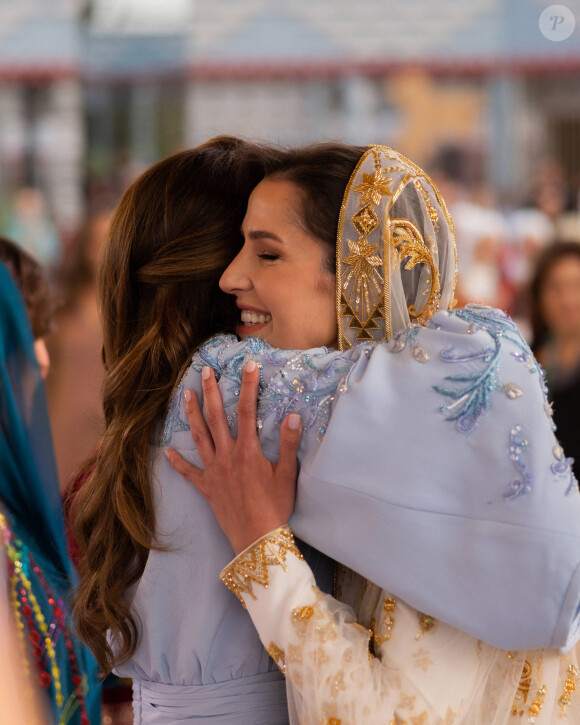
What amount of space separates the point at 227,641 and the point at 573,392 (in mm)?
2071

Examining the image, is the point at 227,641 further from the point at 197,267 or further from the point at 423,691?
the point at 197,267

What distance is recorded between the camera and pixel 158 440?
1445 mm

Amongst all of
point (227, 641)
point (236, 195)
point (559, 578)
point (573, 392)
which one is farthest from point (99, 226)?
point (559, 578)

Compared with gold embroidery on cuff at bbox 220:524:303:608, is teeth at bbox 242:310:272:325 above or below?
above

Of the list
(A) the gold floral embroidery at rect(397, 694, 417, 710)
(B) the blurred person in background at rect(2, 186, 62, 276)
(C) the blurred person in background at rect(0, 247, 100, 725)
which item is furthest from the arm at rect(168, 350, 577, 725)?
(B) the blurred person in background at rect(2, 186, 62, 276)

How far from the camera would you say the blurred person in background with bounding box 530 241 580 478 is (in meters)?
3.24

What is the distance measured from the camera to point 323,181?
146cm

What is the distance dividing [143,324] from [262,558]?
47 cm

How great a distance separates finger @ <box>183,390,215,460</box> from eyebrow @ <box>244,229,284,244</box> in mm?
270

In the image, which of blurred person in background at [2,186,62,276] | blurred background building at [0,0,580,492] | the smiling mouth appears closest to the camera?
the smiling mouth

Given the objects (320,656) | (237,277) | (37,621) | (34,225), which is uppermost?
(237,277)

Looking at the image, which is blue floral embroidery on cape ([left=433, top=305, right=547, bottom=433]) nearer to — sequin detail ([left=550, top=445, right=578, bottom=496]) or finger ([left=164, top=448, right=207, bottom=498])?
sequin detail ([left=550, top=445, right=578, bottom=496])

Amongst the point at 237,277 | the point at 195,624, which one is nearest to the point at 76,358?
the point at 237,277

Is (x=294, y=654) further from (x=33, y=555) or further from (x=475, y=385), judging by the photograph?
(x=33, y=555)
